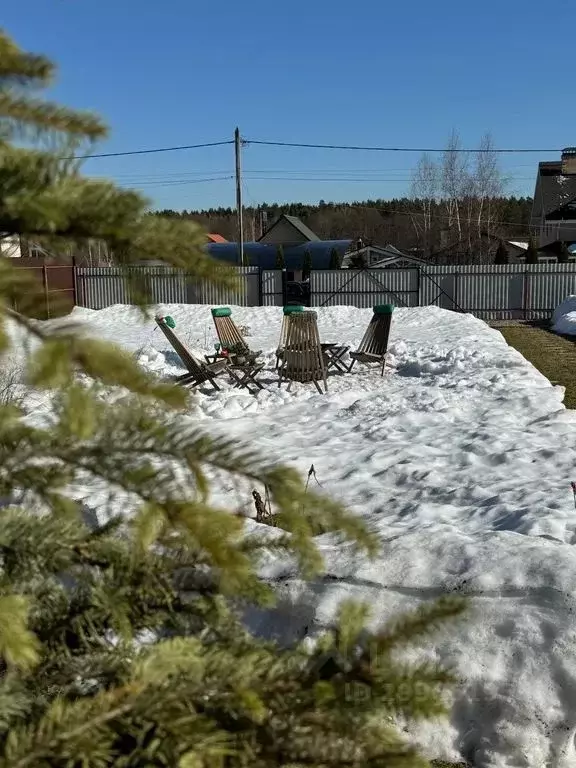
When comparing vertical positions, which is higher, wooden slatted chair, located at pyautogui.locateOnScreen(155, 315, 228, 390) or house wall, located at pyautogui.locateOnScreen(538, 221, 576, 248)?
house wall, located at pyautogui.locateOnScreen(538, 221, 576, 248)

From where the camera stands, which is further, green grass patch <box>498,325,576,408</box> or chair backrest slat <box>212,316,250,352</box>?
chair backrest slat <box>212,316,250,352</box>

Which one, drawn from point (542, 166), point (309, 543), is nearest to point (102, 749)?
point (309, 543)

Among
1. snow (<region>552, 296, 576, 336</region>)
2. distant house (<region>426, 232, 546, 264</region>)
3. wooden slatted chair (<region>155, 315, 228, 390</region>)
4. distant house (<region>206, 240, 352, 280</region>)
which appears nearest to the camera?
wooden slatted chair (<region>155, 315, 228, 390</region>)

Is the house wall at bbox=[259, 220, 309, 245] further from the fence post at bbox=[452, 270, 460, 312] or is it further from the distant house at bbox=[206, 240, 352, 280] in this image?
the fence post at bbox=[452, 270, 460, 312]

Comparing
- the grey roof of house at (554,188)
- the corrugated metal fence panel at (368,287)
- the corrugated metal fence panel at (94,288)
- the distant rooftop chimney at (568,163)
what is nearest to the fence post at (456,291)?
the corrugated metal fence panel at (368,287)

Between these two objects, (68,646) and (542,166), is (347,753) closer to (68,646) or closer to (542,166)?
(68,646)

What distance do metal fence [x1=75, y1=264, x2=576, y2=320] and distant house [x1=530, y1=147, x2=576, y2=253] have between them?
2118 cm

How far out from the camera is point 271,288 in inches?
963

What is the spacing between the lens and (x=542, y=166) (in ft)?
157

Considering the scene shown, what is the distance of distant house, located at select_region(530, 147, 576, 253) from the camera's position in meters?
45.2

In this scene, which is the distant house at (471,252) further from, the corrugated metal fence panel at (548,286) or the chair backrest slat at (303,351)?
the chair backrest slat at (303,351)

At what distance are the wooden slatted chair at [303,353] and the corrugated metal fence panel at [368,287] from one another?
1438 centimetres

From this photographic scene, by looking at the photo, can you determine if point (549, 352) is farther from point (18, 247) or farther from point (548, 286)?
point (18, 247)

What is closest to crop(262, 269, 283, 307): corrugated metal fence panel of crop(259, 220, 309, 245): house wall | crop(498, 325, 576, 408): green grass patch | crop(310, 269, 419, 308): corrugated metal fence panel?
crop(310, 269, 419, 308): corrugated metal fence panel
